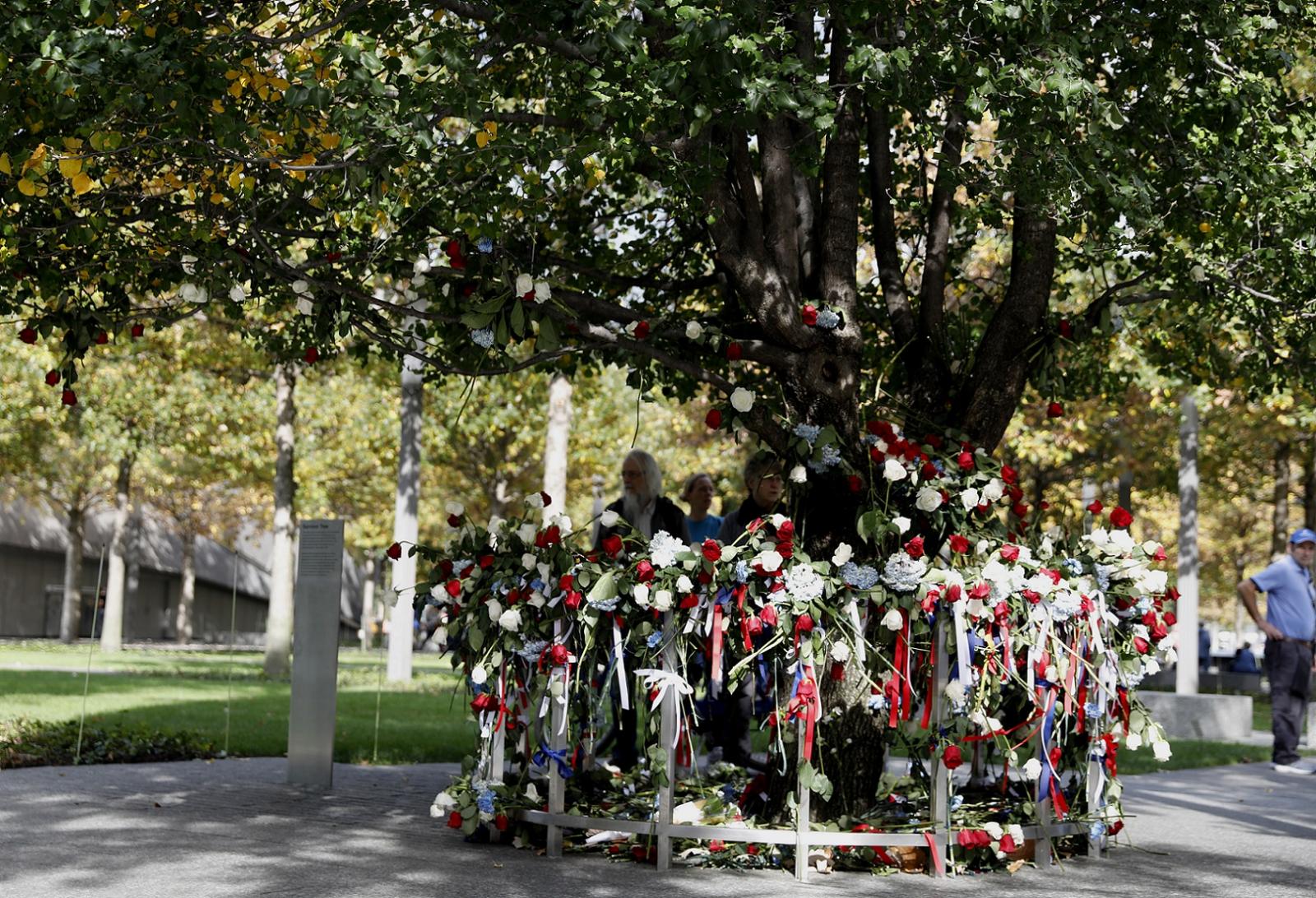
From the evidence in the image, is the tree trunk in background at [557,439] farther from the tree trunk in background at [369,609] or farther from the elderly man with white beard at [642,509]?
the tree trunk in background at [369,609]

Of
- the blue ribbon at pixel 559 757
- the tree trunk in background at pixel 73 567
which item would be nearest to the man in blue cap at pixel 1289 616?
the blue ribbon at pixel 559 757

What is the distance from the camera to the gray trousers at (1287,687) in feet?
41.3

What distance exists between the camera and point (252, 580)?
66.3 meters

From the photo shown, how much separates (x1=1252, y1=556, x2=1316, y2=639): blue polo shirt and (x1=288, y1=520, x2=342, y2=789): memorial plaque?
764 centimetres

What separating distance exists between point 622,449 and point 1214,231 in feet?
86.7

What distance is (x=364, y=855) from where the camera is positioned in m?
7.15

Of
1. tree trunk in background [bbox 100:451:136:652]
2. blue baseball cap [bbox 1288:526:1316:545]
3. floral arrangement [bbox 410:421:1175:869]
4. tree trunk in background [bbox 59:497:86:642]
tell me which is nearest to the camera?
floral arrangement [bbox 410:421:1175:869]

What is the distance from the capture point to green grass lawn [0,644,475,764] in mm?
12555

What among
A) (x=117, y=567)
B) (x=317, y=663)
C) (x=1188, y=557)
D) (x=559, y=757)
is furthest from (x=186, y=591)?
(x=559, y=757)

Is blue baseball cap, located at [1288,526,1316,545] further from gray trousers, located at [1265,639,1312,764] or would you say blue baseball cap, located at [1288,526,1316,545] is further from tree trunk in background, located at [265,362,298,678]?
tree trunk in background, located at [265,362,298,678]

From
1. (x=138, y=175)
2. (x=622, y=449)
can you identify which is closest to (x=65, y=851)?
(x=138, y=175)

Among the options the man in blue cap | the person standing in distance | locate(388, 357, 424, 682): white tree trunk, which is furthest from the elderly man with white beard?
locate(388, 357, 424, 682): white tree trunk

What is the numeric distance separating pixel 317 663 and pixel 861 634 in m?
4.28

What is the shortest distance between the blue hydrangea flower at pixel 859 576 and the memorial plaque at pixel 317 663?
3.99 m
